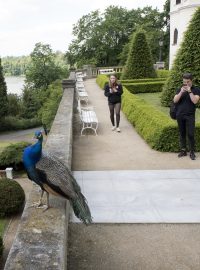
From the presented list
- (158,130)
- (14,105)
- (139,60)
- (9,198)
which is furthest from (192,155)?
(14,105)

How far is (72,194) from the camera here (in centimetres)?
405

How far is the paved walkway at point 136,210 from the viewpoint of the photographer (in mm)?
4609

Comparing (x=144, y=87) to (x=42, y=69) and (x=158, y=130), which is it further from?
(x=42, y=69)

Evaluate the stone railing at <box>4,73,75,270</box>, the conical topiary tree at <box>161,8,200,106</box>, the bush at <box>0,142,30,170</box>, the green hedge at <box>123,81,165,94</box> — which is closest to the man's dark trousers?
the stone railing at <box>4,73,75,270</box>

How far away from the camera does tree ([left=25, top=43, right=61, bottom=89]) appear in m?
54.9

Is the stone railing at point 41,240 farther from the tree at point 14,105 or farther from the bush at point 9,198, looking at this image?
the tree at point 14,105

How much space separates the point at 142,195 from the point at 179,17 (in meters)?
29.1

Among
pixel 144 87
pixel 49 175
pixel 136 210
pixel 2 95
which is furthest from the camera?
pixel 2 95

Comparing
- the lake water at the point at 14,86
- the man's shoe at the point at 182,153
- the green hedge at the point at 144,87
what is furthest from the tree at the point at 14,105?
the man's shoe at the point at 182,153

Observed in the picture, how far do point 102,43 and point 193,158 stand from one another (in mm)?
49616

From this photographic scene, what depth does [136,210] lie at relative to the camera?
5914mm

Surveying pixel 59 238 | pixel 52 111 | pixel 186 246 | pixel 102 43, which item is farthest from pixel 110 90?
pixel 102 43

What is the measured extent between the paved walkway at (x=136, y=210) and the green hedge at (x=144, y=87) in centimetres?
1194

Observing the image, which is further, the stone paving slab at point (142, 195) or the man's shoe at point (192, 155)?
the man's shoe at point (192, 155)
